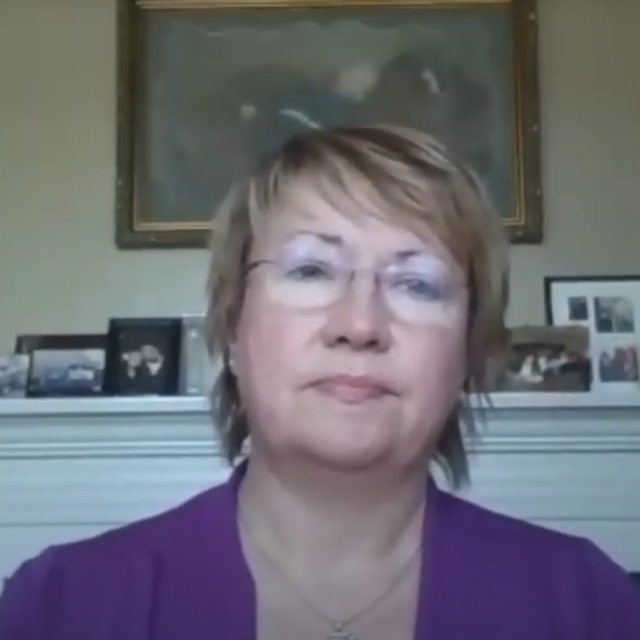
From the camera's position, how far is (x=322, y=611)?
37.0 inches

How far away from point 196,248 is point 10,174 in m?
0.45

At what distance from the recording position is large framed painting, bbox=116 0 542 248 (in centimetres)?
260

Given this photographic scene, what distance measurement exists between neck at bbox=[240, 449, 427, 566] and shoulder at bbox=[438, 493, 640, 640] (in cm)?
6

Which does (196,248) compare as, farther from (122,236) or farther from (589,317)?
(589,317)

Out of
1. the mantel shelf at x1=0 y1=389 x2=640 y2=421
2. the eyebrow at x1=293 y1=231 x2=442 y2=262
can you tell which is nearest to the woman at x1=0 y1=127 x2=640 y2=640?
the eyebrow at x1=293 y1=231 x2=442 y2=262

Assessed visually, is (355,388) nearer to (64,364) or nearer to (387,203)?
(387,203)

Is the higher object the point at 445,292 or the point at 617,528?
the point at 445,292

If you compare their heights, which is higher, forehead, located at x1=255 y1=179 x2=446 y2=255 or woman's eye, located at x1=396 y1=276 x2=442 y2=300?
forehead, located at x1=255 y1=179 x2=446 y2=255

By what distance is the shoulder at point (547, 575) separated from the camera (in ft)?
3.15

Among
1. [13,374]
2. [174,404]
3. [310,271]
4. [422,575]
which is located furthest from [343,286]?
[13,374]

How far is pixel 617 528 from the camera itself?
2436 millimetres

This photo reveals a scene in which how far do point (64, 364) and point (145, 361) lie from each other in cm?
17

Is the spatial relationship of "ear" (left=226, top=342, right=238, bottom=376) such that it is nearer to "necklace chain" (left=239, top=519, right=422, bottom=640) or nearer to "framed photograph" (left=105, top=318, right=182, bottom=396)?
"necklace chain" (left=239, top=519, right=422, bottom=640)

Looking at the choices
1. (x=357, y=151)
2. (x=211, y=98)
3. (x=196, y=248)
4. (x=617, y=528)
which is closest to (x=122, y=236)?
(x=196, y=248)
